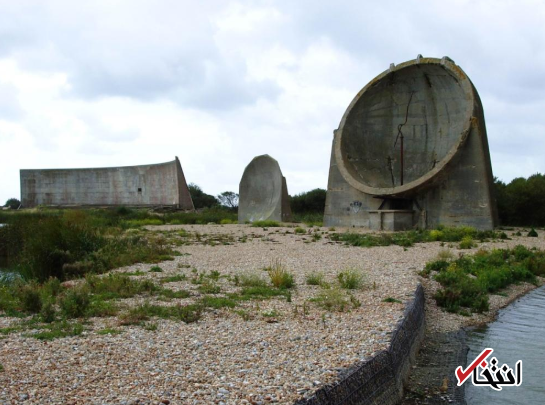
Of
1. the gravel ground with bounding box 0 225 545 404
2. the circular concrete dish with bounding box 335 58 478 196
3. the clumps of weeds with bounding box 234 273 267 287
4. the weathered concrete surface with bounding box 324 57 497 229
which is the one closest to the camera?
the gravel ground with bounding box 0 225 545 404

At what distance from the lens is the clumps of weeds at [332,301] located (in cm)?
724

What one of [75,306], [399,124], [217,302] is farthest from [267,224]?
[75,306]

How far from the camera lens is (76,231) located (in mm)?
13430

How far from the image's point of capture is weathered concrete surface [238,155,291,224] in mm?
29938

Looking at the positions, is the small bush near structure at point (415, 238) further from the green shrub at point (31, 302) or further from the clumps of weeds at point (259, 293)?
the green shrub at point (31, 302)

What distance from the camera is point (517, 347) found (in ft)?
23.2

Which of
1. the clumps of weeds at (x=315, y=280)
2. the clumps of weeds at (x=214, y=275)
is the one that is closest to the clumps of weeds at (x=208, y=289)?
the clumps of weeds at (x=214, y=275)

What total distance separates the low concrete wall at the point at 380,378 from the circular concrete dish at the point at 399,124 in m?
15.6

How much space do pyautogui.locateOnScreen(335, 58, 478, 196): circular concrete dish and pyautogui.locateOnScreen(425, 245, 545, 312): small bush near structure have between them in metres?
8.36

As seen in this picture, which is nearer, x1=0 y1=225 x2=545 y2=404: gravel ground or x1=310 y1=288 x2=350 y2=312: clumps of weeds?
x1=0 y1=225 x2=545 y2=404: gravel ground

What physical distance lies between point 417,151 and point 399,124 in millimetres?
1428

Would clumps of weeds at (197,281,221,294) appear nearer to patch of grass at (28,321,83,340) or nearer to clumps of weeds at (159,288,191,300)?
clumps of weeds at (159,288,191,300)

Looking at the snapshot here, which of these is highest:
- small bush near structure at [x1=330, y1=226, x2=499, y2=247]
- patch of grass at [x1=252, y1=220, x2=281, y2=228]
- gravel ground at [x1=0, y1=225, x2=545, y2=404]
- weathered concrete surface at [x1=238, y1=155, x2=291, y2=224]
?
weathered concrete surface at [x1=238, y1=155, x2=291, y2=224]

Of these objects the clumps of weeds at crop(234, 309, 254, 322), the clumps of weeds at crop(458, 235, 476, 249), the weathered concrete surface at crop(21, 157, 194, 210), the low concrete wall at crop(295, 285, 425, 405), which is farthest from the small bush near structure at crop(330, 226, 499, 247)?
the weathered concrete surface at crop(21, 157, 194, 210)
